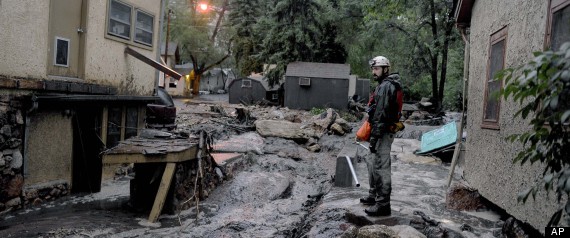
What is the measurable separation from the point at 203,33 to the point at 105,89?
3434cm

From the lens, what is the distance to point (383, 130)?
17.7 ft

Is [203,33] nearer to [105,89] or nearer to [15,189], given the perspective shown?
[105,89]

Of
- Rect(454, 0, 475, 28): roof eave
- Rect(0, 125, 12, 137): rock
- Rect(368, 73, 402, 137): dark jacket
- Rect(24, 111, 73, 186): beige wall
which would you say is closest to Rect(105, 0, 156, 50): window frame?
Rect(24, 111, 73, 186): beige wall

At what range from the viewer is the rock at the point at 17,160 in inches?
309

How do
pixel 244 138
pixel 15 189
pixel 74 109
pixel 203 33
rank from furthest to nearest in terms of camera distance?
pixel 203 33, pixel 244 138, pixel 74 109, pixel 15 189

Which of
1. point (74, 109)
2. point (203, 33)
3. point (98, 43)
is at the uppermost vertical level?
point (203, 33)

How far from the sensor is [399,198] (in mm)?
6820

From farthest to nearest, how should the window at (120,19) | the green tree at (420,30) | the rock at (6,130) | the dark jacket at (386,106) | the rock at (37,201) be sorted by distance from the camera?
the green tree at (420,30), the window at (120,19), the rock at (37,201), the rock at (6,130), the dark jacket at (386,106)

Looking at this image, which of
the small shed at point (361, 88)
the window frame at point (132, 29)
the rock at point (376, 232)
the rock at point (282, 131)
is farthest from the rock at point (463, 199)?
the small shed at point (361, 88)

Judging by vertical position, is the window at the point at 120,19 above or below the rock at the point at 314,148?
above

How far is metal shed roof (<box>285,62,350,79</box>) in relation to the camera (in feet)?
96.8

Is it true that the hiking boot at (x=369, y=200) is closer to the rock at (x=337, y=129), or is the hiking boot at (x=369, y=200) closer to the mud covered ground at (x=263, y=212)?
the mud covered ground at (x=263, y=212)

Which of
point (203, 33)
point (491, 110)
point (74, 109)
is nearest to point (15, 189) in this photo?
point (74, 109)

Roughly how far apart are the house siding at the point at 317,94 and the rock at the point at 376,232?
24837 millimetres
